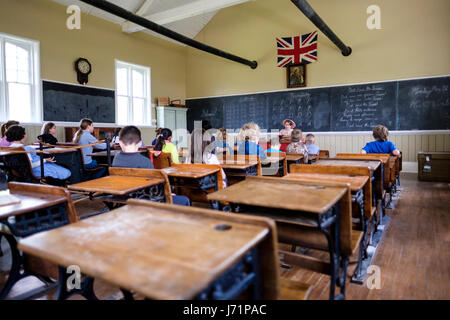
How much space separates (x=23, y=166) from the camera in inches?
135

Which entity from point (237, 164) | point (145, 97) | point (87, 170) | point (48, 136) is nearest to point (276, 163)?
point (237, 164)

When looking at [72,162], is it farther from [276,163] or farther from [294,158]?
[294,158]

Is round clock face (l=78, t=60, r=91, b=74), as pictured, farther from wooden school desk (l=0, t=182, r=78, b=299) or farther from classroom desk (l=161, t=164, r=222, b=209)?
wooden school desk (l=0, t=182, r=78, b=299)

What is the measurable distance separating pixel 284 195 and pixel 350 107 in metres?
6.50

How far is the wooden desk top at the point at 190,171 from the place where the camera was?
7.71 feet

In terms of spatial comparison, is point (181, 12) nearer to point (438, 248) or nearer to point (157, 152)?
point (157, 152)

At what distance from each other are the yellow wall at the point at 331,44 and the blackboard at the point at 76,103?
9.70 feet

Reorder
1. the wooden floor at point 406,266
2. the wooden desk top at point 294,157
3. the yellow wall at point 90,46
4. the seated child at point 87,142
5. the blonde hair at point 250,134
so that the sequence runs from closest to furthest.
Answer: the wooden floor at point 406,266 → the blonde hair at point 250,134 → the wooden desk top at point 294,157 → the seated child at point 87,142 → the yellow wall at point 90,46

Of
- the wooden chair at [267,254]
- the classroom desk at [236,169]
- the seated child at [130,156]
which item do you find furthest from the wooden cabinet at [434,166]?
the wooden chair at [267,254]

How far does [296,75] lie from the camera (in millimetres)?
A: 7840

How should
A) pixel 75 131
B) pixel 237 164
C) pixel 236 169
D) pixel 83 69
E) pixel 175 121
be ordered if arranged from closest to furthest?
pixel 237 164 < pixel 236 169 < pixel 75 131 < pixel 83 69 < pixel 175 121

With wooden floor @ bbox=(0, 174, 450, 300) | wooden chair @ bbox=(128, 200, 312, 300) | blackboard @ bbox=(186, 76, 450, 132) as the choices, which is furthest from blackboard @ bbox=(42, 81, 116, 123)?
wooden chair @ bbox=(128, 200, 312, 300)

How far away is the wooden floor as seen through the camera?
183cm

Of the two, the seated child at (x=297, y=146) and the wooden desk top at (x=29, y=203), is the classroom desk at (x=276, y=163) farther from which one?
the wooden desk top at (x=29, y=203)
